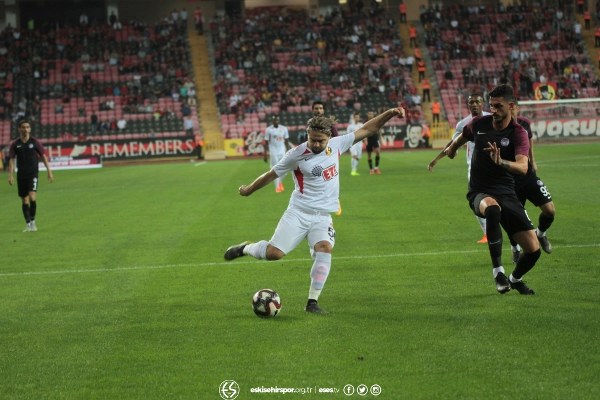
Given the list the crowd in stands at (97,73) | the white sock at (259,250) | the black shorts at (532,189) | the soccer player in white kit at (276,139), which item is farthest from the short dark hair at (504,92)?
the crowd in stands at (97,73)

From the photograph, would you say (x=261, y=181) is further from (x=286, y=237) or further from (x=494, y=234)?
(x=494, y=234)

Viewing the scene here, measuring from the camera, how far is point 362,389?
254 inches

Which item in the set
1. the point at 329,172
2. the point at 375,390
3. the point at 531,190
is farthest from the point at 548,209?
the point at 375,390

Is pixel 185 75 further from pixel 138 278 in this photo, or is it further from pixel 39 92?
pixel 138 278

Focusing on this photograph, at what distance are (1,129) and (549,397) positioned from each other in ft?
168

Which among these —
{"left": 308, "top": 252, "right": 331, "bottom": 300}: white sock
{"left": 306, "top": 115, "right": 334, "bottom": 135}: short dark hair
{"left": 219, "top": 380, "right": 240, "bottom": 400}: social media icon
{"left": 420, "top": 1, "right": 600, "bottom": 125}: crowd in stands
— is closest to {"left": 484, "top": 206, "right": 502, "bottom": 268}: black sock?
{"left": 308, "top": 252, "right": 331, "bottom": 300}: white sock

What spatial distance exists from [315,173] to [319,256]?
2.93 ft

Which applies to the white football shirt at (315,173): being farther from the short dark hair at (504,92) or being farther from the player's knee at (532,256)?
the player's knee at (532,256)

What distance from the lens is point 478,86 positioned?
59.0m

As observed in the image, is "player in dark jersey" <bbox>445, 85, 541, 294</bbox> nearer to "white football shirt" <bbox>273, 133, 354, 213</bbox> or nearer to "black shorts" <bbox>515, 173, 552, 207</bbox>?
"white football shirt" <bbox>273, 133, 354, 213</bbox>

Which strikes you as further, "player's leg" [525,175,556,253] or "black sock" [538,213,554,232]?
"black sock" [538,213,554,232]

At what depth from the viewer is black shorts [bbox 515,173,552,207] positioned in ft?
39.2

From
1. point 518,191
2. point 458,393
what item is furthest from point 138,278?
point 458,393

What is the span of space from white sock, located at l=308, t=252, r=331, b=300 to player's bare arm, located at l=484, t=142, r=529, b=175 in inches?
78.9
